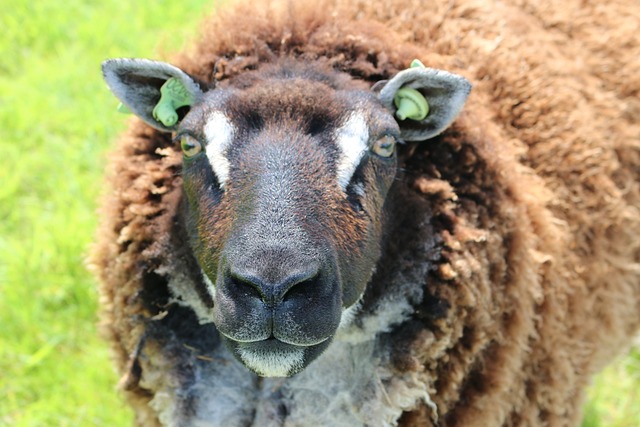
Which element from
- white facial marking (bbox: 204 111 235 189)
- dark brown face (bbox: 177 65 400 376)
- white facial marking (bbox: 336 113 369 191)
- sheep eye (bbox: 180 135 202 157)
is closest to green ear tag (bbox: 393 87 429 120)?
dark brown face (bbox: 177 65 400 376)

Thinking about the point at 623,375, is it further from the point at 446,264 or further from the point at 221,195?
the point at 221,195

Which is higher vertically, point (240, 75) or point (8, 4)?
Result: point (240, 75)

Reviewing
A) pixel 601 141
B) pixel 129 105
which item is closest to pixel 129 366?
pixel 129 105

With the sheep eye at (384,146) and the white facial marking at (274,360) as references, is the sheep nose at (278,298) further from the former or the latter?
the sheep eye at (384,146)

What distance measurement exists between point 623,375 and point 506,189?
266 centimetres

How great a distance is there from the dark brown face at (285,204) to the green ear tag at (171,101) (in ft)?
0.55

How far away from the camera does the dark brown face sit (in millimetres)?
2562

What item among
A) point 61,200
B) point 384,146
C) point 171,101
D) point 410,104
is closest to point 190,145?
point 171,101

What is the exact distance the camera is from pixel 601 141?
3.74 meters

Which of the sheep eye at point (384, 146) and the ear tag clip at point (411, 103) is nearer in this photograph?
the sheep eye at point (384, 146)

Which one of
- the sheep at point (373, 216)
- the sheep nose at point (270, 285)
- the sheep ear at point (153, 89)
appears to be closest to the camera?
the sheep nose at point (270, 285)

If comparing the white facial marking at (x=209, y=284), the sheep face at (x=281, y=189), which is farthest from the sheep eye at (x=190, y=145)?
the white facial marking at (x=209, y=284)

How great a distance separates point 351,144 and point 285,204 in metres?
0.41

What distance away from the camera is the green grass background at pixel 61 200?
4.83m
